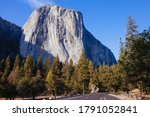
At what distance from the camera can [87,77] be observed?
323ft

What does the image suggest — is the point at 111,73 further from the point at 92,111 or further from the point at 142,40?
the point at 92,111

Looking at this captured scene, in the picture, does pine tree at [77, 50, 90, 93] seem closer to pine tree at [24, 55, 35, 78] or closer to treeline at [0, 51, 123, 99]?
treeline at [0, 51, 123, 99]

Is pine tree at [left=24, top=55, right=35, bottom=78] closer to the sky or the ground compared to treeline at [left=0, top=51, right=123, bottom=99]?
closer to the sky

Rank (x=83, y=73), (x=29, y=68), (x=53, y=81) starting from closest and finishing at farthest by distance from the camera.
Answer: (x=53, y=81) → (x=83, y=73) → (x=29, y=68)

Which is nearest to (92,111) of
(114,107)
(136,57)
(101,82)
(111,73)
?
(114,107)

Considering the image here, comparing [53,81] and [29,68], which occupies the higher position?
[29,68]

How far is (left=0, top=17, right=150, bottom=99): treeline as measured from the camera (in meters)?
40.6

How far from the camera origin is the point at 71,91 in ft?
335

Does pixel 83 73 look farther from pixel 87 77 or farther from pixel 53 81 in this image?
pixel 53 81

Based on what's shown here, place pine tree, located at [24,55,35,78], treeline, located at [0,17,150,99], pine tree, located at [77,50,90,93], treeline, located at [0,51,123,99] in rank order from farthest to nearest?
1. pine tree, located at [24,55,35,78]
2. pine tree, located at [77,50,90,93]
3. treeline, located at [0,51,123,99]
4. treeline, located at [0,17,150,99]

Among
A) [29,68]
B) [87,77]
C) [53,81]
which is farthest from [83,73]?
[29,68]

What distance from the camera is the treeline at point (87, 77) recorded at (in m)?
40.6

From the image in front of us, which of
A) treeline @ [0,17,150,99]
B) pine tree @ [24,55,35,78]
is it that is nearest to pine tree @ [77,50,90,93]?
treeline @ [0,17,150,99]

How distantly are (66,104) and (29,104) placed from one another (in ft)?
2.16
